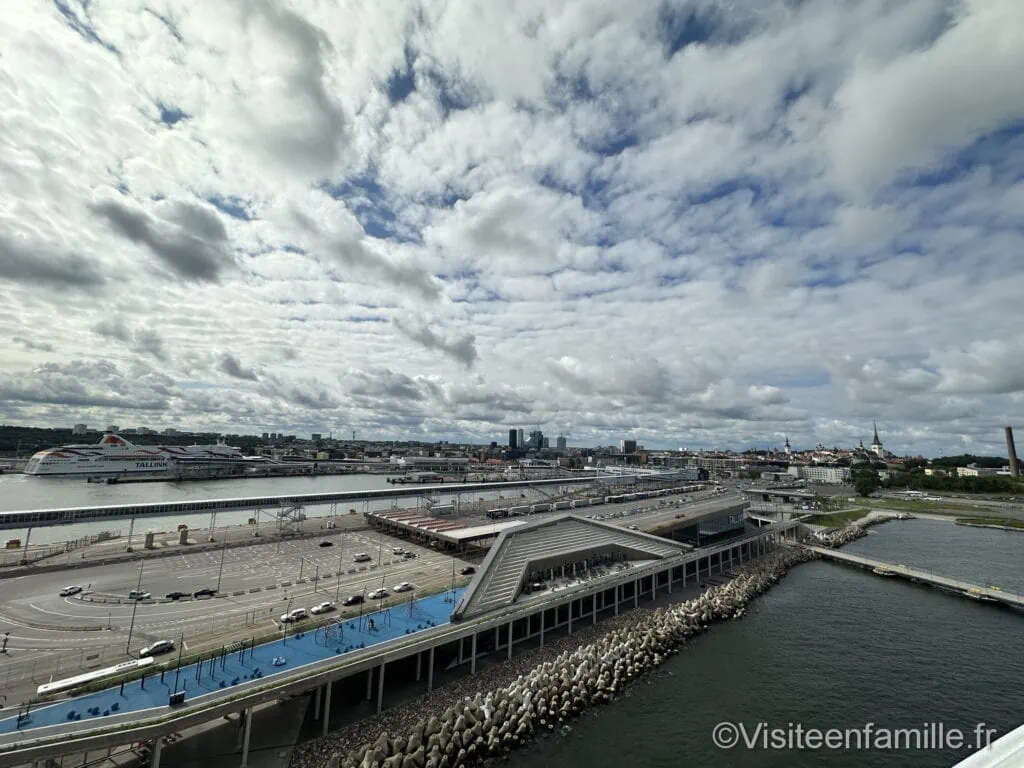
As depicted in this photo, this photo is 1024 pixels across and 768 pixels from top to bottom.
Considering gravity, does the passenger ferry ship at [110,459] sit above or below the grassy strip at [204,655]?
above

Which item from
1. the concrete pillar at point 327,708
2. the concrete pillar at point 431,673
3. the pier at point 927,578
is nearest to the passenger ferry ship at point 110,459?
the concrete pillar at point 327,708

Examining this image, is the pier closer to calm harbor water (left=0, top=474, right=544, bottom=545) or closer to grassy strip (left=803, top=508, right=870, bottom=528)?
grassy strip (left=803, top=508, right=870, bottom=528)

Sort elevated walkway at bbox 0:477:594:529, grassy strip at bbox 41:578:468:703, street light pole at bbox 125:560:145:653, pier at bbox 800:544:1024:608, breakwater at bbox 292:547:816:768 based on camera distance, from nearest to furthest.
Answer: breakwater at bbox 292:547:816:768 → grassy strip at bbox 41:578:468:703 → street light pole at bbox 125:560:145:653 → pier at bbox 800:544:1024:608 → elevated walkway at bbox 0:477:594:529

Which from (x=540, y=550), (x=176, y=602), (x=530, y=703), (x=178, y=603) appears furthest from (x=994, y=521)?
(x=176, y=602)

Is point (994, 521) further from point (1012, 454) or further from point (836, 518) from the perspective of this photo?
point (1012, 454)

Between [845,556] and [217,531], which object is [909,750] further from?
[217,531]

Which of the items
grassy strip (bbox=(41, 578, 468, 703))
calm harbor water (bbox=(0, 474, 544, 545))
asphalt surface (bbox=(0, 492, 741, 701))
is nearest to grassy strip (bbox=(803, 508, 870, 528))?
calm harbor water (bbox=(0, 474, 544, 545))

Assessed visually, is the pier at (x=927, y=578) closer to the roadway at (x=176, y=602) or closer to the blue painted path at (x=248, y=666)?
the roadway at (x=176, y=602)
